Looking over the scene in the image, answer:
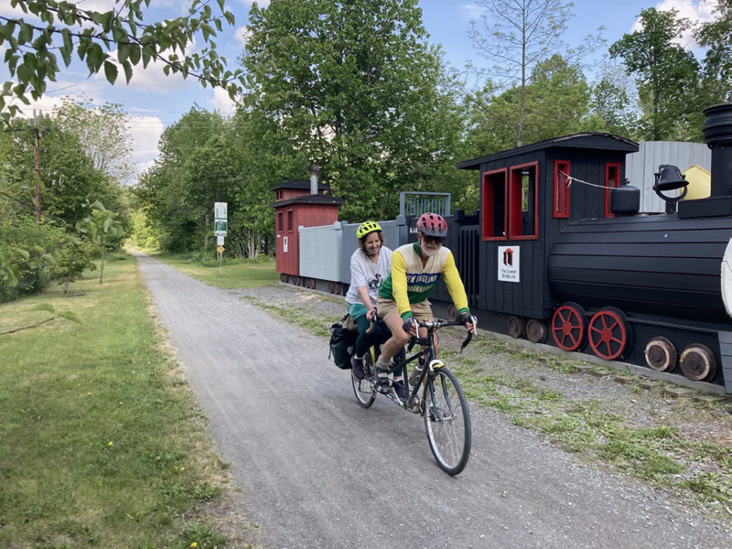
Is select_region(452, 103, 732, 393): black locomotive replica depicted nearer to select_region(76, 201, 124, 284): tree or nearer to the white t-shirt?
the white t-shirt

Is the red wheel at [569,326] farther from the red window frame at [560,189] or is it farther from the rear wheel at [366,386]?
the rear wheel at [366,386]

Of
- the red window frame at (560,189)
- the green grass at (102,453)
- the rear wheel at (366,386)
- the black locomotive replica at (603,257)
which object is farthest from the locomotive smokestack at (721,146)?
the green grass at (102,453)

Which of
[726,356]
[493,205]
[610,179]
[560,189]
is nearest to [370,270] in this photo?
[726,356]

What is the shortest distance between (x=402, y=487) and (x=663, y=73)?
30.7 m

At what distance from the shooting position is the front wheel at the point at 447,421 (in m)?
4.05

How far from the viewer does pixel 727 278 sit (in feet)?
20.0

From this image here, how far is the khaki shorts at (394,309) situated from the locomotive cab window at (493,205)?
17.9 feet

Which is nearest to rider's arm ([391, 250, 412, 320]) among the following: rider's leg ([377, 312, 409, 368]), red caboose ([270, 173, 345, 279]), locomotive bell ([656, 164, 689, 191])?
rider's leg ([377, 312, 409, 368])

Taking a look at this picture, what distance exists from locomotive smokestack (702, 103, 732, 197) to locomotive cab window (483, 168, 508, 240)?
360cm

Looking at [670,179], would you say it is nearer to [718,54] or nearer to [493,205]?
[493,205]

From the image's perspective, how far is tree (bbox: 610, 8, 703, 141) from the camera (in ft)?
89.0

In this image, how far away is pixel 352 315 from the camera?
5531 mm

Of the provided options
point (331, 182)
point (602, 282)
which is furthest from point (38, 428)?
point (331, 182)

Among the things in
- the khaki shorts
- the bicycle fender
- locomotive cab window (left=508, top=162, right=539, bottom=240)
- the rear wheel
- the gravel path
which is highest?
locomotive cab window (left=508, top=162, right=539, bottom=240)
